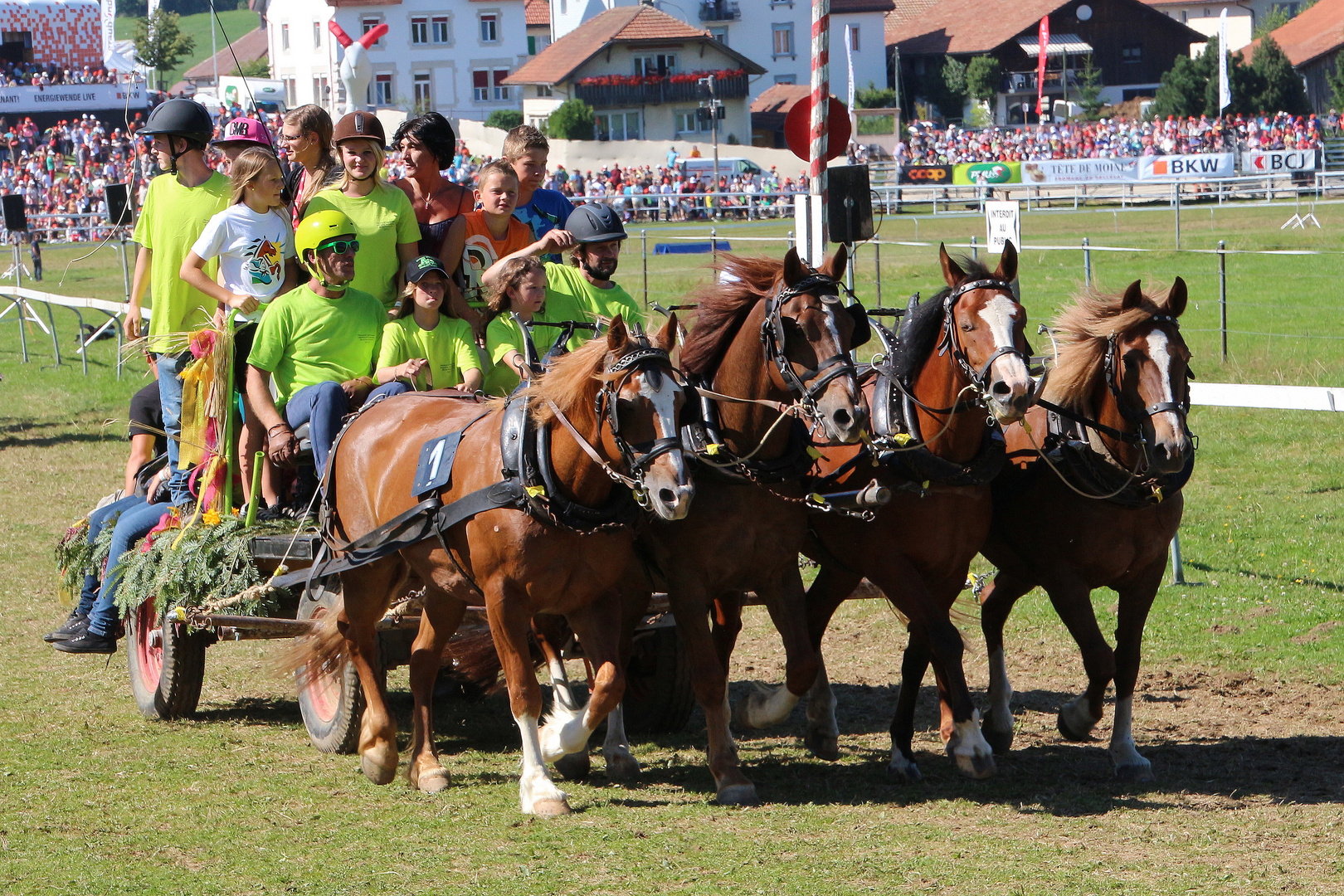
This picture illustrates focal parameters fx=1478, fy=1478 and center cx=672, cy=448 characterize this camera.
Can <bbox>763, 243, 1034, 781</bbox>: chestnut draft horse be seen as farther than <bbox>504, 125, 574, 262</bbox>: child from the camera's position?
No

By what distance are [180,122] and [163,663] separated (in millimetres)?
2581

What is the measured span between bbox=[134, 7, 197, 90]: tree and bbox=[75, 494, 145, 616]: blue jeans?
79.5 meters

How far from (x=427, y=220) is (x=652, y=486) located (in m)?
2.96

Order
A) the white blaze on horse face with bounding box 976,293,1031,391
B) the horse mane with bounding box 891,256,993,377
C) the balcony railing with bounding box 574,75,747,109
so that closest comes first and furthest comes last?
the white blaze on horse face with bounding box 976,293,1031,391
the horse mane with bounding box 891,256,993,377
the balcony railing with bounding box 574,75,747,109

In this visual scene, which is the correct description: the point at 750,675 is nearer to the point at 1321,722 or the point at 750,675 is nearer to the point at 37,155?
the point at 1321,722

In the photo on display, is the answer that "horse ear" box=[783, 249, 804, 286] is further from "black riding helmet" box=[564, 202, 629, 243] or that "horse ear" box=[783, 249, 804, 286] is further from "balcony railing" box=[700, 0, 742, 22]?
"balcony railing" box=[700, 0, 742, 22]

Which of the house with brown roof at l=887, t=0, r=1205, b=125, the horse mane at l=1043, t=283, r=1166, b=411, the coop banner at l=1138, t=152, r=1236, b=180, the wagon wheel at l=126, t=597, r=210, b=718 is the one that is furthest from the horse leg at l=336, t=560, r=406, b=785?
the house with brown roof at l=887, t=0, r=1205, b=125

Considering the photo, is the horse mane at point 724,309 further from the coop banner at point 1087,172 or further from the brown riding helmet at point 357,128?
the coop banner at point 1087,172

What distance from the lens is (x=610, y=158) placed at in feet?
180

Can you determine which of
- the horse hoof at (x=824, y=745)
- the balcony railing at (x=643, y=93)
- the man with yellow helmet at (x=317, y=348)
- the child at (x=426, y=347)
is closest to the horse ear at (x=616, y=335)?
the child at (x=426, y=347)

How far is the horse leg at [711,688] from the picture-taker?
17.6ft

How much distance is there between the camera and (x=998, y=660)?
6.27 m

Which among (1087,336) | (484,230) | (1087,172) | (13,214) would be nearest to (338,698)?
(484,230)

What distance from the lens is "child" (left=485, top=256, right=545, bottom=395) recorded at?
239 inches
